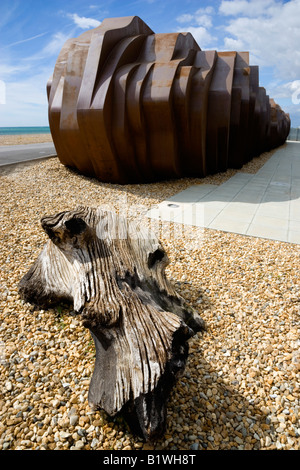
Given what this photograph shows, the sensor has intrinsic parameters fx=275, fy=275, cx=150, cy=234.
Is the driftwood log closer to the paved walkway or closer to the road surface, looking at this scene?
the paved walkway

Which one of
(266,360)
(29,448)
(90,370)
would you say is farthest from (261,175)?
(29,448)

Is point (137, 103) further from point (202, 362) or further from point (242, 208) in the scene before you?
point (202, 362)

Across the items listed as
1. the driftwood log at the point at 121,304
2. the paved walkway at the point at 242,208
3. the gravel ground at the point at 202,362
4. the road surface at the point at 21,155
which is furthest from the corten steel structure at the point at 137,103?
the driftwood log at the point at 121,304

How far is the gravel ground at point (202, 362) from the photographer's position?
6.19 feet

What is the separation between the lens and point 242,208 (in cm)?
659

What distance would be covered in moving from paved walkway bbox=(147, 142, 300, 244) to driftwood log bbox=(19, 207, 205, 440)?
9.68 feet

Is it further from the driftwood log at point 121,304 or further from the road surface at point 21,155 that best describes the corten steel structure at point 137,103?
the driftwood log at point 121,304

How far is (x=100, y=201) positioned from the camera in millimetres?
6914

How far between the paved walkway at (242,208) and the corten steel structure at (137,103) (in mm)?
1218

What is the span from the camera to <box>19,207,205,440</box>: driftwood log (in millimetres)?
1729

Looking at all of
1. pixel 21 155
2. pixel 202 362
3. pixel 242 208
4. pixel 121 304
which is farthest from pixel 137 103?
pixel 21 155

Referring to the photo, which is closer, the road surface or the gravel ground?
the gravel ground

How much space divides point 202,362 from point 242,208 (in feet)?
15.8

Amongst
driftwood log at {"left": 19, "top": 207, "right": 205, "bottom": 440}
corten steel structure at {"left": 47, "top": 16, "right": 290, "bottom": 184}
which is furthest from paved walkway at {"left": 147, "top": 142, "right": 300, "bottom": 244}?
driftwood log at {"left": 19, "top": 207, "right": 205, "bottom": 440}
